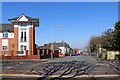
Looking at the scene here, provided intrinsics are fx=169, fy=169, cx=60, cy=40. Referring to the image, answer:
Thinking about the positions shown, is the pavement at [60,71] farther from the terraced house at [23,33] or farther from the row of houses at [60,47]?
the row of houses at [60,47]

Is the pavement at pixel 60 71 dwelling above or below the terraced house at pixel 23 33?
below

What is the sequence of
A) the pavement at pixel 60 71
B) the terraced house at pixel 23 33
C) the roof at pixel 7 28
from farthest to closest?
the roof at pixel 7 28
the terraced house at pixel 23 33
the pavement at pixel 60 71

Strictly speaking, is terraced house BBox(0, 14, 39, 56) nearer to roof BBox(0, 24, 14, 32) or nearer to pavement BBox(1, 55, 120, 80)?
roof BBox(0, 24, 14, 32)

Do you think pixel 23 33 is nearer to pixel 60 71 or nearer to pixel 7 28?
pixel 7 28

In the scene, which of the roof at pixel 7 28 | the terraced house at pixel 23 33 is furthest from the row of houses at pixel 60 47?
the terraced house at pixel 23 33

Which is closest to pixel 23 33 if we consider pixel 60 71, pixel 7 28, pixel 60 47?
pixel 7 28

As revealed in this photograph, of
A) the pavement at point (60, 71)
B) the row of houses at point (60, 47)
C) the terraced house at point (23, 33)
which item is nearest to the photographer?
the pavement at point (60, 71)

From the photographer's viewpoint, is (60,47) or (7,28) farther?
(60,47)

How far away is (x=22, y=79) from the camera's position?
10.3 metres

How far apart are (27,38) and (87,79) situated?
3332 centimetres

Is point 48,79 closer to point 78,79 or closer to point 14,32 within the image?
point 78,79

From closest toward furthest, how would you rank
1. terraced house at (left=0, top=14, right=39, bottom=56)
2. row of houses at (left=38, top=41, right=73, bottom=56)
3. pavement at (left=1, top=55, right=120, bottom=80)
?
pavement at (left=1, top=55, right=120, bottom=80)
terraced house at (left=0, top=14, right=39, bottom=56)
row of houses at (left=38, top=41, right=73, bottom=56)

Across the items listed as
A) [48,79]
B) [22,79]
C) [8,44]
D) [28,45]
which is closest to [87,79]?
[48,79]

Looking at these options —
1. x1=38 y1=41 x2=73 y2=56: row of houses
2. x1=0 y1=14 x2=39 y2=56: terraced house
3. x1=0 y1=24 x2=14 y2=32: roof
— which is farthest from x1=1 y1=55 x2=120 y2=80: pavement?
x1=38 y1=41 x2=73 y2=56: row of houses
